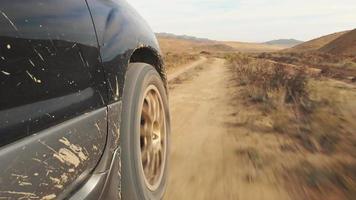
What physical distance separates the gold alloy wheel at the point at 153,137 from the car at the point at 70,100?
15cm

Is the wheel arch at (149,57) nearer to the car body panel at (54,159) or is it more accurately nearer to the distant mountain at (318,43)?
the car body panel at (54,159)

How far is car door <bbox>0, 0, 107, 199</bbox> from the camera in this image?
1421 millimetres

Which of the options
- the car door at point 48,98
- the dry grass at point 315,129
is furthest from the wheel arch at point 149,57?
the dry grass at point 315,129

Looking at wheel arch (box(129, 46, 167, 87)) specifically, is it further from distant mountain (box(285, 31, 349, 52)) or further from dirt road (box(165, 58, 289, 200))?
distant mountain (box(285, 31, 349, 52))

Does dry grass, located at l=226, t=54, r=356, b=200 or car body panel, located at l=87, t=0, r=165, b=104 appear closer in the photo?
car body panel, located at l=87, t=0, r=165, b=104

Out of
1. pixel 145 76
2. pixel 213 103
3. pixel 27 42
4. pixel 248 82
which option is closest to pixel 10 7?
pixel 27 42

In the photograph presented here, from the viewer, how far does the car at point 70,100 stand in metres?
1.44

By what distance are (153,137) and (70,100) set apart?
125cm

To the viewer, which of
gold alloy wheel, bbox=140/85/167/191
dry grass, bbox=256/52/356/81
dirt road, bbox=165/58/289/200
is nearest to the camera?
gold alloy wheel, bbox=140/85/167/191

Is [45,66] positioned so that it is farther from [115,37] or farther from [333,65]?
[333,65]

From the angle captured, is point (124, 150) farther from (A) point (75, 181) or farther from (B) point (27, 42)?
(B) point (27, 42)

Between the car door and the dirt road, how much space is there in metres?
1.79

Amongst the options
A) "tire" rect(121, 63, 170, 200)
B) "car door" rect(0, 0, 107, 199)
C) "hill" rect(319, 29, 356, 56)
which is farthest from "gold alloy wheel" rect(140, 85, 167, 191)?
"hill" rect(319, 29, 356, 56)

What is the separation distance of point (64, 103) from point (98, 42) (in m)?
0.40
